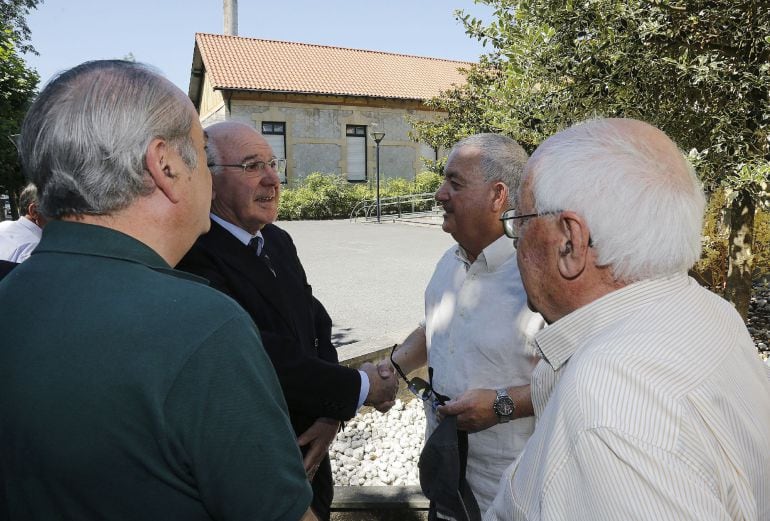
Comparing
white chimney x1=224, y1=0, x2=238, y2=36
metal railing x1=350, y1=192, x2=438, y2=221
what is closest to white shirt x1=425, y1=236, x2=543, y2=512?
metal railing x1=350, y1=192, x2=438, y2=221

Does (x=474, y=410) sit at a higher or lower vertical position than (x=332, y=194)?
higher

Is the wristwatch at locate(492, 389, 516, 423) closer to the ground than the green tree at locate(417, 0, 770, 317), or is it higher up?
closer to the ground

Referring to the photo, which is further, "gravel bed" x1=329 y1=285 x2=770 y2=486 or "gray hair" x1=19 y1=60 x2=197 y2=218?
"gravel bed" x1=329 y1=285 x2=770 y2=486

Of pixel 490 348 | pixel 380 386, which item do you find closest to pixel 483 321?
pixel 490 348

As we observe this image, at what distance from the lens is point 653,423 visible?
3.16 ft

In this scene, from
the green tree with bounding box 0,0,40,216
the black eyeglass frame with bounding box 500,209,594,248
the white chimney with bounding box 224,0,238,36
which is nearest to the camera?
the black eyeglass frame with bounding box 500,209,594,248

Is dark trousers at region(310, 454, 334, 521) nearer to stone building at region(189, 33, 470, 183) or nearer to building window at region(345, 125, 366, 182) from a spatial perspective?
stone building at region(189, 33, 470, 183)

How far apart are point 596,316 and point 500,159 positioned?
4.55 ft

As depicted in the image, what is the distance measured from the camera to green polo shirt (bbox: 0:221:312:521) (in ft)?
3.29

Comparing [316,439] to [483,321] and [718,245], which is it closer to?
[483,321]

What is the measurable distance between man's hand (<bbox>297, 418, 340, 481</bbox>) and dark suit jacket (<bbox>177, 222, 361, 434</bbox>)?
52 mm

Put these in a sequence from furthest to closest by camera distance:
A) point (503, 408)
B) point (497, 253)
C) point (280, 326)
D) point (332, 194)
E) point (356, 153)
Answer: point (356, 153), point (332, 194), point (497, 253), point (280, 326), point (503, 408)

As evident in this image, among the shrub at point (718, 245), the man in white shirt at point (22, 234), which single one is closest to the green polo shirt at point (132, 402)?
the man in white shirt at point (22, 234)

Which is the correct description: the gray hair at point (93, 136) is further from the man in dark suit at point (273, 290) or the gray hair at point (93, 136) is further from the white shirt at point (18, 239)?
the white shirt at point (18, 239)
